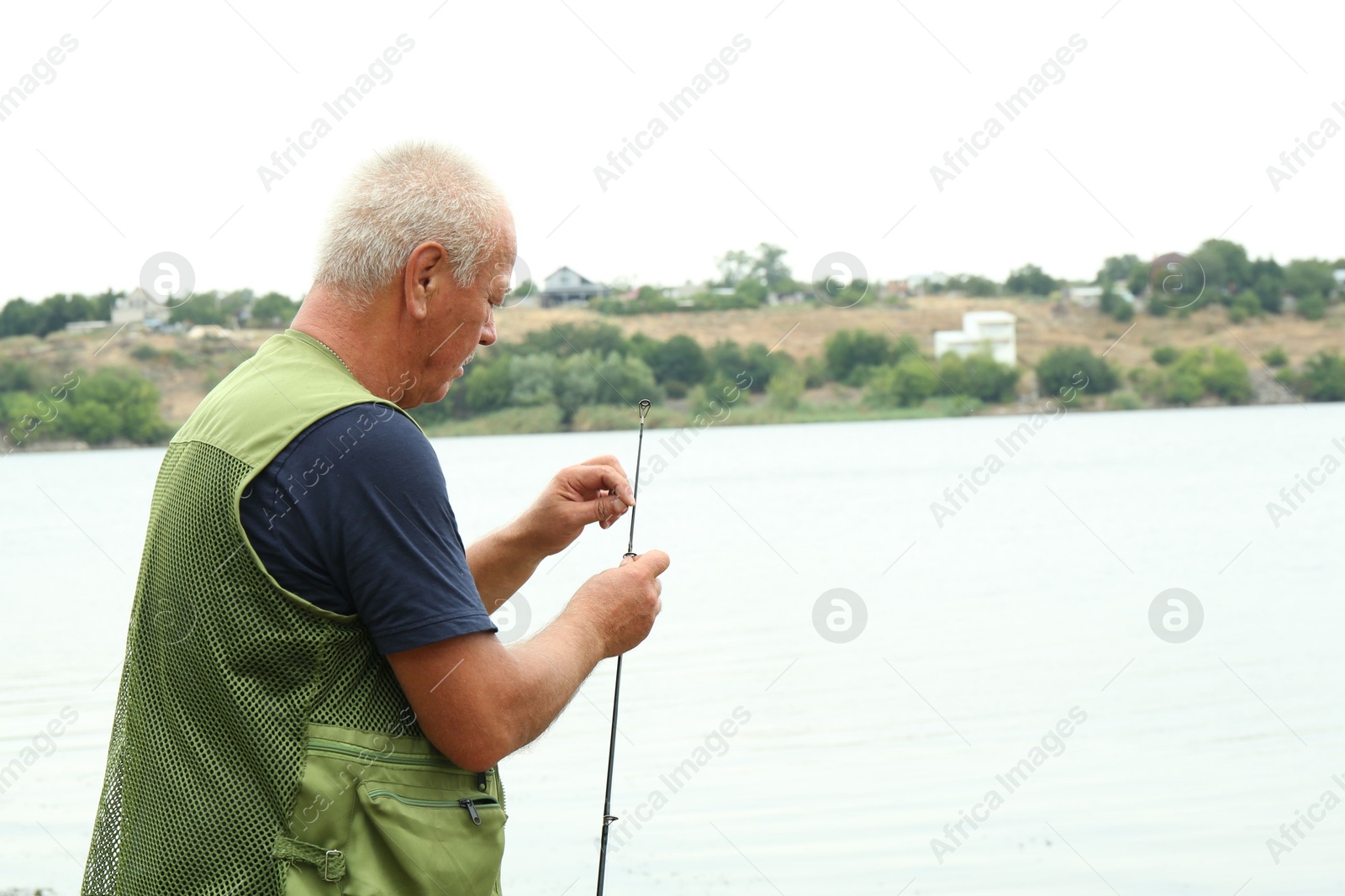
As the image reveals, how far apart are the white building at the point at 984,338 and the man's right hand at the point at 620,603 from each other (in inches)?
3060

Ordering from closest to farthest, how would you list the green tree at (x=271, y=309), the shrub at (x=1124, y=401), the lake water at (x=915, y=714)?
the lake water at (x=915, y=714)
the green tree at (x=271, y=309)
the shrub at (x=1124, y=401)

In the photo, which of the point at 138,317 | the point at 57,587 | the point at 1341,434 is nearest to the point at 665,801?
the point at 57,587

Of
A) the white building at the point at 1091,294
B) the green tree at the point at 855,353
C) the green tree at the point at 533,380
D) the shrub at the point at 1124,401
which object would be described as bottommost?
the green tree at the point at 533,380

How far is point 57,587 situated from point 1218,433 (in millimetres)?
50896

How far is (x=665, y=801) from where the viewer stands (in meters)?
7.99

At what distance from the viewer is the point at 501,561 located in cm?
265

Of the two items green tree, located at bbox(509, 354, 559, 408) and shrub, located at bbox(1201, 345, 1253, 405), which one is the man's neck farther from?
shrub, located at bbox(1201, 345, 1253, 405)

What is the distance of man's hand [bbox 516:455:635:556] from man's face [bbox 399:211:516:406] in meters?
0.44

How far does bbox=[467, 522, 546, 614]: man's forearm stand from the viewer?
104 inches

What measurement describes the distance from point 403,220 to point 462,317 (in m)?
0.17

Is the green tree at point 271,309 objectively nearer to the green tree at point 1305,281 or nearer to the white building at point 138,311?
the white building at point 138,311

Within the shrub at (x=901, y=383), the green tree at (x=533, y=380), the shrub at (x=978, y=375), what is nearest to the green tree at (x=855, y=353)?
the shrub at (x=901, y=383)

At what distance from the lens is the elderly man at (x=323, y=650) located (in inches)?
70.2

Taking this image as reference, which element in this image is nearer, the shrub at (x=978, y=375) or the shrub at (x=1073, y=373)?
the shrub at (x=978, y=375)
